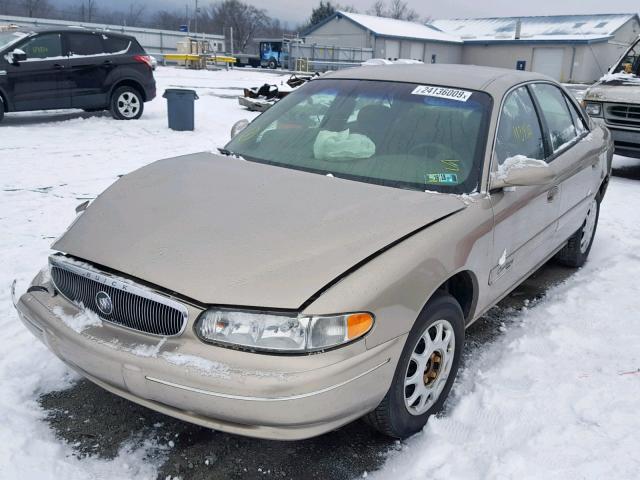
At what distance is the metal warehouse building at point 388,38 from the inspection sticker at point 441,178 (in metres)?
44.5

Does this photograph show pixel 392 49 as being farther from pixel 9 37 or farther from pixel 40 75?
pixel 40 75

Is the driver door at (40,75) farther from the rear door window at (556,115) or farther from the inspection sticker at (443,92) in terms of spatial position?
the rear door window at (556,115)

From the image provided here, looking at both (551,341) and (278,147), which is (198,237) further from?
(551,341)

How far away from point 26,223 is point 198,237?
362 centimetres

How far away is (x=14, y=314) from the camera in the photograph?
3617 mm

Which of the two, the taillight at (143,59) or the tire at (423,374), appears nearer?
the tire at (423,374)

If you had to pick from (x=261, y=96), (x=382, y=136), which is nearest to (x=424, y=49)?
(x=261, y=96)

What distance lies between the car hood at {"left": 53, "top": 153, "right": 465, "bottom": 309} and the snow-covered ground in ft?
2.77

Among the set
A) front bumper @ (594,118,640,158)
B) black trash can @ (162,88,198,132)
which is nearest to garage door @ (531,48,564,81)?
front bumper @ (594,118,640,158)

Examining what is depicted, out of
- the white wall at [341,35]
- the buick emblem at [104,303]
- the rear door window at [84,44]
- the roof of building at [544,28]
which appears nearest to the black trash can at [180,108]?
the rear door window at [84,44]

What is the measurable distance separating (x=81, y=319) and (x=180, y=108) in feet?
29.5

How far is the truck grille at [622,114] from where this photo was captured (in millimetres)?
8367

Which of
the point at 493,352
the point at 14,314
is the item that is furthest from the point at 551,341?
the point at 14,314

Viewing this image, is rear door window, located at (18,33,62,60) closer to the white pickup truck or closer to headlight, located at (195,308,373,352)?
the white pickup truck
